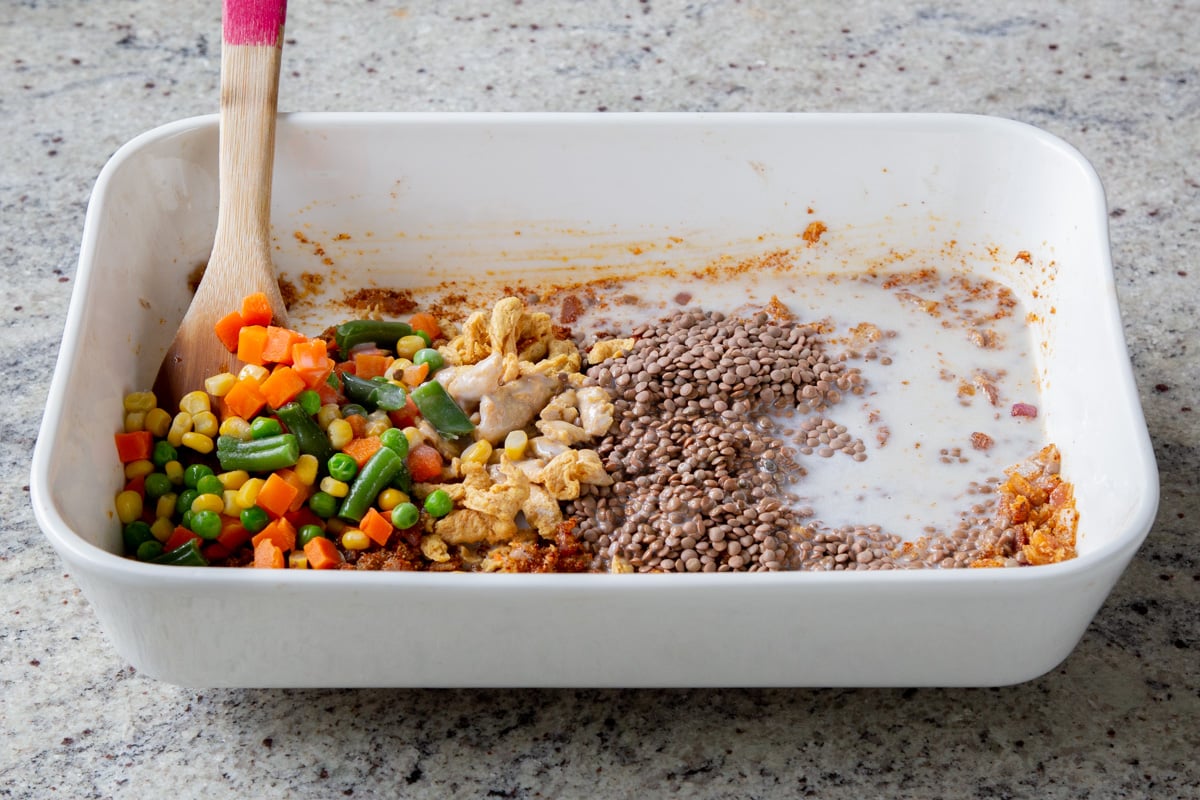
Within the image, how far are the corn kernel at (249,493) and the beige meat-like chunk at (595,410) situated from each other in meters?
0.47

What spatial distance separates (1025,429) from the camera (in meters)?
2.03

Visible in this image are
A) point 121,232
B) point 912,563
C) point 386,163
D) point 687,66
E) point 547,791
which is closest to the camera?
point 547,791

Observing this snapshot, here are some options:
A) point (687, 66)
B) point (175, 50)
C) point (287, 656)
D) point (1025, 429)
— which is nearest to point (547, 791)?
point (287, 656)

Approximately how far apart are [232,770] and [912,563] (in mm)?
911

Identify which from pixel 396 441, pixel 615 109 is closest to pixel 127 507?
pixel 396 441

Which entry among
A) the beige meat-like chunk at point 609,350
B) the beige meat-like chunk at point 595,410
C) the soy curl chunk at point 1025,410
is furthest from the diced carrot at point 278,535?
the soy curl chunk at point 1025,410

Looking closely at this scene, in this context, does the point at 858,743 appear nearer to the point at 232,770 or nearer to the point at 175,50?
the point at 232,770

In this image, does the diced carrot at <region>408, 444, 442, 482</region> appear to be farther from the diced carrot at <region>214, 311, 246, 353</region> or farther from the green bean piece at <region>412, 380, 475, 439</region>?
the diced carrot at <region>214, 311, 246, 353</region>

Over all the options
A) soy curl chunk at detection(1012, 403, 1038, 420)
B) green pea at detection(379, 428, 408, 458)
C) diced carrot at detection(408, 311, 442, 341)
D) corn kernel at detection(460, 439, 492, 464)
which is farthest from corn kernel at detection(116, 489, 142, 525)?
soy curl chunk at detection(1012, 403, 1038, 420)

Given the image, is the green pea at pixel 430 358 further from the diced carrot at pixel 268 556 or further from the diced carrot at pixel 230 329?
the diced carrot at pixel 268 556

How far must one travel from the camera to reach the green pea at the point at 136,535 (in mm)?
1768

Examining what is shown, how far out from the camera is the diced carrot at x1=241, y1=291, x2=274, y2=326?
2.01 meters

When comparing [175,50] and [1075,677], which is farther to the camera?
[175,50]

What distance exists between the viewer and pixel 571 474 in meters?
1.87
